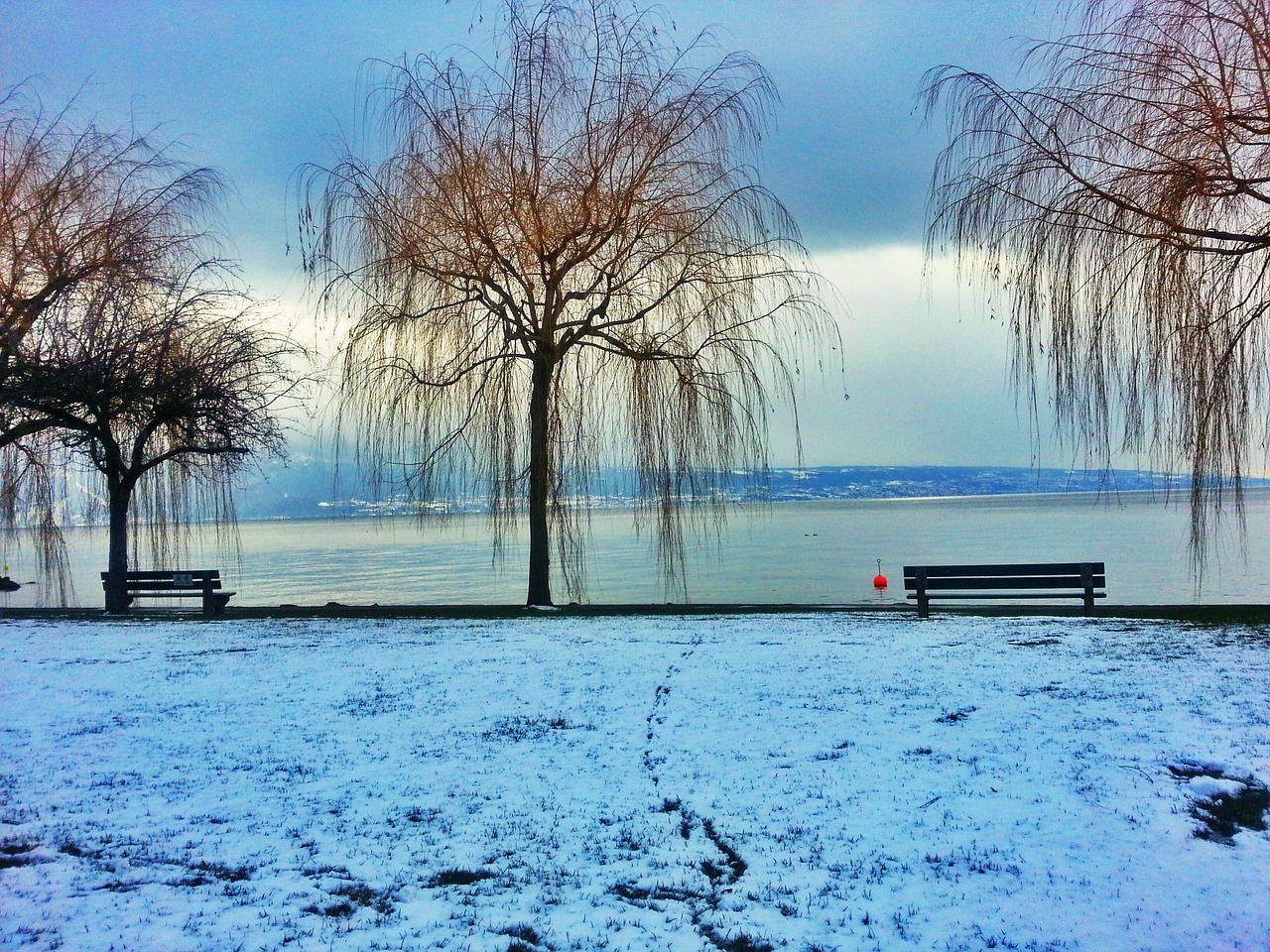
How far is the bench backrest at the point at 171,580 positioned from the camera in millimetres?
14102

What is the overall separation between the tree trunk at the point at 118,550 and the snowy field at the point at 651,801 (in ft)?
20.1

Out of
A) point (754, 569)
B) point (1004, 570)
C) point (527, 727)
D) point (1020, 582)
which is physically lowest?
point (754, 569)

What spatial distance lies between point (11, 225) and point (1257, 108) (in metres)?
13.1

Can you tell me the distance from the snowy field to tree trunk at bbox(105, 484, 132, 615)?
6.13m

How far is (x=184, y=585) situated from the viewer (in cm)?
1424

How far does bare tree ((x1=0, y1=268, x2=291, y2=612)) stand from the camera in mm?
9805

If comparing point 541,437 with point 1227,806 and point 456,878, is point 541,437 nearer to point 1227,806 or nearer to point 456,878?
point 456,878

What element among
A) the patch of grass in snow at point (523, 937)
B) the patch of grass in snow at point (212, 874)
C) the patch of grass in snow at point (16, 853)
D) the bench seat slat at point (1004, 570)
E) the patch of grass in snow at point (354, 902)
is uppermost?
the bench seat slat at point (1004, 570)

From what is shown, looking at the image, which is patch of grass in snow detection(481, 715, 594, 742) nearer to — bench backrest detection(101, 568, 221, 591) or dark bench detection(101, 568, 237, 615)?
dark bench detection(101, 568, 237, 615)

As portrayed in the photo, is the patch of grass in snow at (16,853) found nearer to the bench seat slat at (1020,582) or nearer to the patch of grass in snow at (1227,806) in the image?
the patch of grass in snow at (1227,806)

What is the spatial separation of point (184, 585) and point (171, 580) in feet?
1.07

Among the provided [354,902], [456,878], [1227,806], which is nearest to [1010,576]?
[1227,806]

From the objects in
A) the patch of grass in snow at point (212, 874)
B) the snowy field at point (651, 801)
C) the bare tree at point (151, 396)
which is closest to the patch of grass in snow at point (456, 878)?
the snowy field at point (651, 801)

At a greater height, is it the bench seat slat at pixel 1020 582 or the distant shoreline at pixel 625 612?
the bench seat slat at pixel 1020 582
